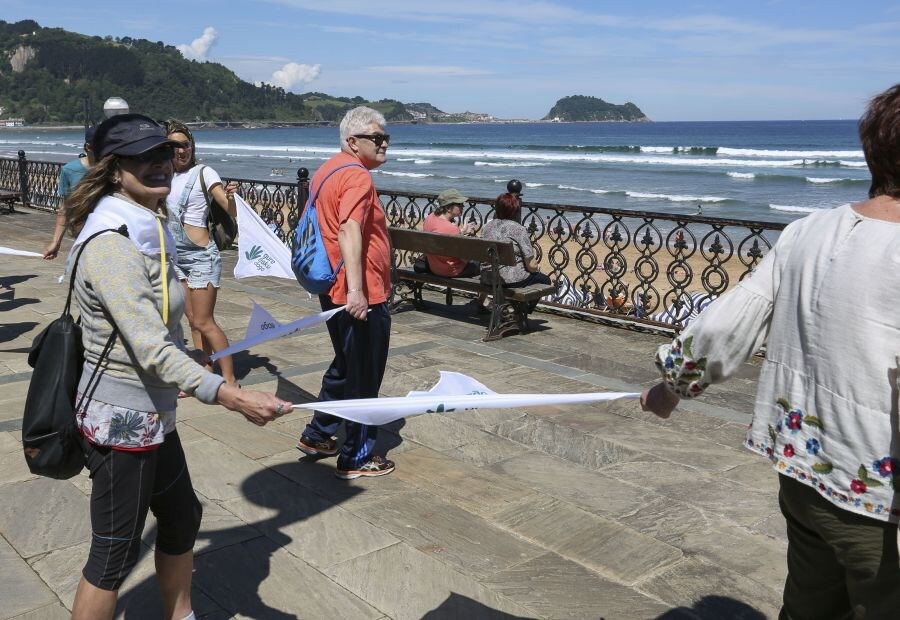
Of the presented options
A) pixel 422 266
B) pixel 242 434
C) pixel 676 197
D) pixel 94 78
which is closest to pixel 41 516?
pixel 242 434

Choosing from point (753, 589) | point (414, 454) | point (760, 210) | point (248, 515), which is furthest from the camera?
point (760, 210)

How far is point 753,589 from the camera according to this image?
327 centimetres

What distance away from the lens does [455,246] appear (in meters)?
7.62

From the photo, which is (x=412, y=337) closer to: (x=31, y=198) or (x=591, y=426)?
(x=591, y=426)

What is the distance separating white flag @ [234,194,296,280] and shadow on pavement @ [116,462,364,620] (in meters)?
1.21

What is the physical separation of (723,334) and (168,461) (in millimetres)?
1649

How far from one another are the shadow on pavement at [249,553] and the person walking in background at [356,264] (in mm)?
272

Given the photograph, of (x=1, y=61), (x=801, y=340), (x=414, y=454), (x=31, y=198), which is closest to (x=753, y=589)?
(x=801, y=340)

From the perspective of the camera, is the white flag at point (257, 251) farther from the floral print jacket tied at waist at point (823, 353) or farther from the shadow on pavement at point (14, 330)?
the floral print jacket tied at waist at point (823, 353)

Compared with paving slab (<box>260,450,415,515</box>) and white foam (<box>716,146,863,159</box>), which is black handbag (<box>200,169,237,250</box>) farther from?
white foam (<box>716,146,863,159</box>)

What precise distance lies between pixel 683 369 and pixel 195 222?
389 centimetres

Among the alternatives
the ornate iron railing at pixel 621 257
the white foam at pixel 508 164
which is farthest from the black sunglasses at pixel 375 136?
the white foam at pixel 508 164

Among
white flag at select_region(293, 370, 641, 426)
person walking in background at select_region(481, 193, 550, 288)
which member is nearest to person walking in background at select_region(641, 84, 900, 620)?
white flag at select_region(293, 370, 641, 426)

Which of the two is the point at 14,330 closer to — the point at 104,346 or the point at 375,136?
the point at 375,136
